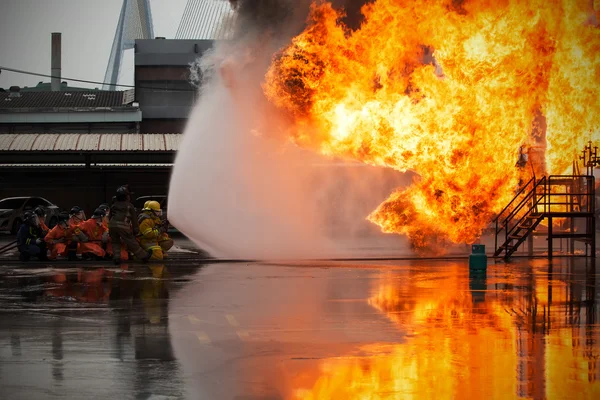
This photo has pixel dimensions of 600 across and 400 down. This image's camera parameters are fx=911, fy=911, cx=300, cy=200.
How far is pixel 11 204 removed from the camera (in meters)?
36.1

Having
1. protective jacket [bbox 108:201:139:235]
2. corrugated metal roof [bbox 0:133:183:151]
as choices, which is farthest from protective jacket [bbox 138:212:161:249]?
corrugated metal roof [bbox 0:133:183:151]

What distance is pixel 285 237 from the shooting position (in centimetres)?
2438

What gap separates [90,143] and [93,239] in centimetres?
1800

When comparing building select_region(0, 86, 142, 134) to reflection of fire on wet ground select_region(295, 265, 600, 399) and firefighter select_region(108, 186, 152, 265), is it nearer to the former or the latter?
firefighter select_region(108, 186, 152, 265)

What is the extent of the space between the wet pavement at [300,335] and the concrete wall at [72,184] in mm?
20323

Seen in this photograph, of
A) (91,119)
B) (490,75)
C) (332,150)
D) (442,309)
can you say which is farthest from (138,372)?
(91,119)

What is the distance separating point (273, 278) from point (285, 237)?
22.5 ft

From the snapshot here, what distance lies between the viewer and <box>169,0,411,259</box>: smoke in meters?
21.3

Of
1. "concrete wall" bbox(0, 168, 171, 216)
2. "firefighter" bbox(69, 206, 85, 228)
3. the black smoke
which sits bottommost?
"firefighter" bbox(69, 206, 85, 228)

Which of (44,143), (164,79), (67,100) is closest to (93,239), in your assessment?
(44,143)

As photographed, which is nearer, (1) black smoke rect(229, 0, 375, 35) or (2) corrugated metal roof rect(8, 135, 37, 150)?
(1) black smoke rect(229, 0, 375, 35)

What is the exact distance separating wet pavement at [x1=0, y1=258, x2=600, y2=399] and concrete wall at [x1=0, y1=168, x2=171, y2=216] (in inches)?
800

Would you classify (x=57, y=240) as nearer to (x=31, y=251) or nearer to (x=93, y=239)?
(x=31, y=251)

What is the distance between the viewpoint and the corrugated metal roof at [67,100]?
5862cm
